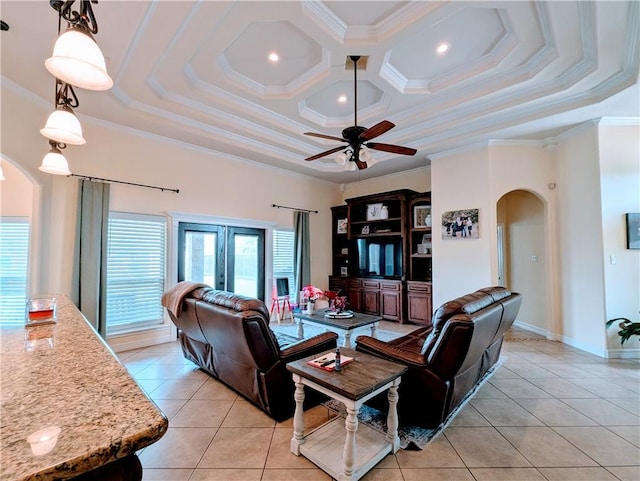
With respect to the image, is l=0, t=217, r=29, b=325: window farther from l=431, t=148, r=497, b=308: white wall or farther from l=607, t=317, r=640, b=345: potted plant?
l=607, t=317, r=640, b=345: potted plant

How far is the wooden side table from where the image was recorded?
6.04 ft

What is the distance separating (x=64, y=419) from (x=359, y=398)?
4.91ft

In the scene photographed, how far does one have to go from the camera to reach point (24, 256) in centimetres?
400

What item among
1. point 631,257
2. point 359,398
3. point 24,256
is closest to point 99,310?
point 24,256

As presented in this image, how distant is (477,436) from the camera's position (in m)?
2.34

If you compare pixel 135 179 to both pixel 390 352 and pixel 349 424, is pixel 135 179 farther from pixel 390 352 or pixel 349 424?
pixel 349 424

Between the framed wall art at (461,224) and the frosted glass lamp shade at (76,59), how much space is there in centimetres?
510

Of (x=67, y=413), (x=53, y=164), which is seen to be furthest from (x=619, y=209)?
(x=53, y=164)

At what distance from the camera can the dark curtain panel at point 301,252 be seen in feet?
21.2

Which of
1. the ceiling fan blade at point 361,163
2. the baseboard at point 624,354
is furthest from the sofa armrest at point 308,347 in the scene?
the baseboard at point 624,354

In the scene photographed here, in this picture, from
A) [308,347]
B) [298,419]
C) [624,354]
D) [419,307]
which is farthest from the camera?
[419,307]

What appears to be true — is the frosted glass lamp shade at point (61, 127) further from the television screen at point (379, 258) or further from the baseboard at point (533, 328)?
the baseboard at point (533, 328)

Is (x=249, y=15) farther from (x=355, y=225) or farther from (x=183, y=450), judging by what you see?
(x=355, y=225)

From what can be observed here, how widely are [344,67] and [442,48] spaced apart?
107 centimetres
